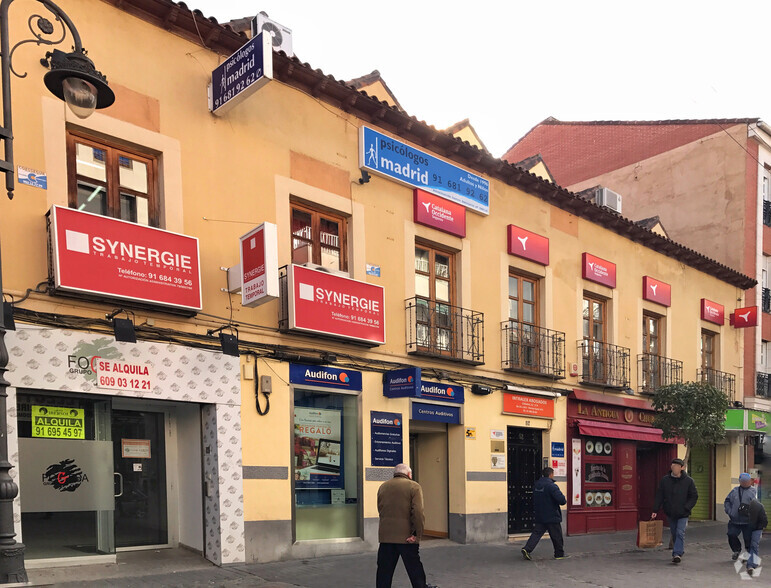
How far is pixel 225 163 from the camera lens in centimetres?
1091

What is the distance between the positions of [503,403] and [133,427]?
7.42m

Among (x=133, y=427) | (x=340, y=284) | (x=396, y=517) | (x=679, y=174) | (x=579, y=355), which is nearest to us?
(x=396, y=517)

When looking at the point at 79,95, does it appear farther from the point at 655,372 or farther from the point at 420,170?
the point at 655,372

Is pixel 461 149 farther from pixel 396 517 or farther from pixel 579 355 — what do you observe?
pixel 396 517

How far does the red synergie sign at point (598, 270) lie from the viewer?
57.7 ft

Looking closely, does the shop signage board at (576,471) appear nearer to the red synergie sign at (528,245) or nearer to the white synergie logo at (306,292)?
Result: the red synergie sign at (528,245)

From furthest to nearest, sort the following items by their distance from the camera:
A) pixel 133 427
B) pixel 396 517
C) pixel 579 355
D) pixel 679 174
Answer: pixel 679 174, pixel 579 355, pixel 133 427, pixel 396 517

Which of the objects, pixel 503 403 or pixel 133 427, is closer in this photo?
pixel 133 427

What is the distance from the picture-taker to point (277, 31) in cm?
1223

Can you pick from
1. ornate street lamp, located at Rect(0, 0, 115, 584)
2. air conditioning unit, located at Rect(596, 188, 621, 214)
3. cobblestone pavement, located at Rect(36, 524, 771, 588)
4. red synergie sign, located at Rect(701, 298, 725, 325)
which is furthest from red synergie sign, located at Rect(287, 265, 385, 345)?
red synergie sign, located at Rect(701, 298, 725, 325)

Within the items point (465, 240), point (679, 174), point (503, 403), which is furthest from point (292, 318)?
point (679, 174)

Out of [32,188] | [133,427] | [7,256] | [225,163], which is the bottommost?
[133,427]

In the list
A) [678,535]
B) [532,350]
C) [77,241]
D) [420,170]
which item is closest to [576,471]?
[532,350]

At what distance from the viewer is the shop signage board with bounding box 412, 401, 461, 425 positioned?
13346mm
